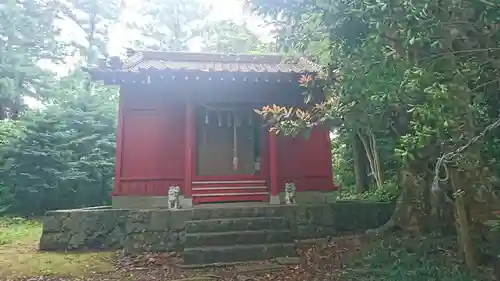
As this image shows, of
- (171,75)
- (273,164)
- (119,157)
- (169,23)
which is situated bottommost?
(273,164)

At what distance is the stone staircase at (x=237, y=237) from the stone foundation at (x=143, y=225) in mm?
93

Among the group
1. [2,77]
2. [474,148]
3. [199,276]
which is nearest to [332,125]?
[474,148]

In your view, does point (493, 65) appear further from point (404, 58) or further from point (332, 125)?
point (332, 125)

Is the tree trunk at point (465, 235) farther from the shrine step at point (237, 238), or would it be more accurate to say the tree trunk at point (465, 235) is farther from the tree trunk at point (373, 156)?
the tree trunk at point (373, 156)

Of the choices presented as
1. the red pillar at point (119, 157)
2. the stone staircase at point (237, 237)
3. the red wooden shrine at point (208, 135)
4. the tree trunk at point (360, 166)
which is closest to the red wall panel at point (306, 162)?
the red wooden shrine at point (208, 135)

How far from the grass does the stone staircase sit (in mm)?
1233

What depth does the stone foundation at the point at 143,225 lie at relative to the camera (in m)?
6.20

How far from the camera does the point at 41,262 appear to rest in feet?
18.5

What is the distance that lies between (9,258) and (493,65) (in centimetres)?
671

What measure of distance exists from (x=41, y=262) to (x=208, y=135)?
3.77 m

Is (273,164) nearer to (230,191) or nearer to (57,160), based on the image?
(230,191)

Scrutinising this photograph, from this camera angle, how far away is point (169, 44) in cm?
2044

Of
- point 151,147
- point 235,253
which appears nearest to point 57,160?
point 151,147

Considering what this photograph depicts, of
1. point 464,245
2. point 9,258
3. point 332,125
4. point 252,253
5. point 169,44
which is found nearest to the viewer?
point 464,245
